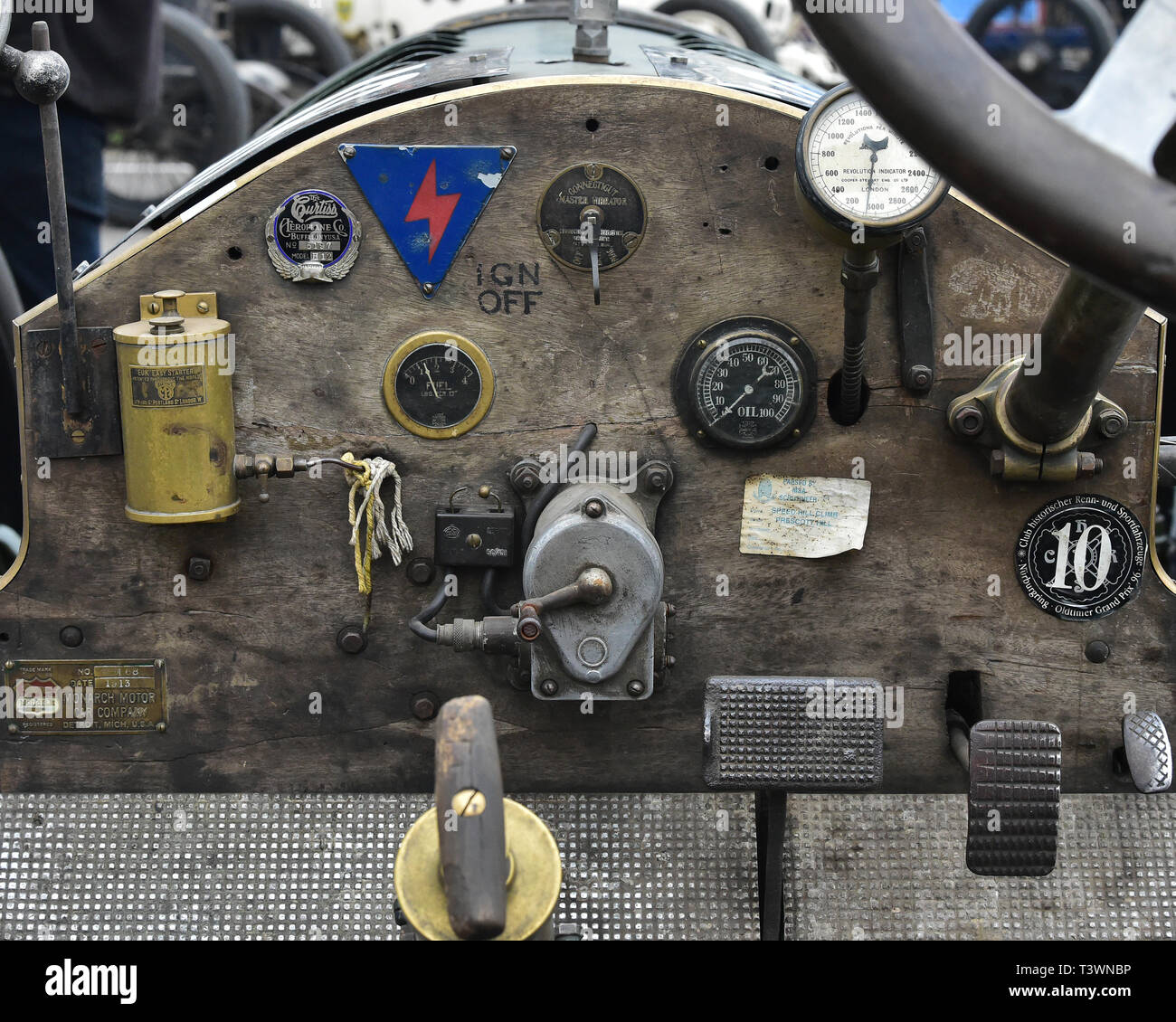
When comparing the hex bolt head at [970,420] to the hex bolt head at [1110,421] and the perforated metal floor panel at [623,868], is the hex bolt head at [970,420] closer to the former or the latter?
the hex bolt head at [1110,421]

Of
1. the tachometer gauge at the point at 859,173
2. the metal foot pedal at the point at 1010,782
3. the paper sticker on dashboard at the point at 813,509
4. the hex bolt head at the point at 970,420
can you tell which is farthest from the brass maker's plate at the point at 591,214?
the metal foot pedal at the point at 1010,782

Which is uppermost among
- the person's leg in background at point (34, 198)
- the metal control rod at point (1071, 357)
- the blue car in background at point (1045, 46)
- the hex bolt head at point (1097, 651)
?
the blue car in background at point (1045, 46)

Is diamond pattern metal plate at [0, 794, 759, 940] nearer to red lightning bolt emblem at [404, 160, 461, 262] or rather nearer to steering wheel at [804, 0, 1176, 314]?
red lightning bolt emblem at [404, 160, 461, 262]

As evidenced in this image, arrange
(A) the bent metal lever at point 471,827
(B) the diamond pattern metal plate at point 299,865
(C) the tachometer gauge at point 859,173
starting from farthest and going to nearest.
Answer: (B) the diamond pattern metal plate at point 299,865
(C) the tachometer gauge at point 859,173
(A) the bent metal lever at point 471,827

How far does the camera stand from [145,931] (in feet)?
6.23

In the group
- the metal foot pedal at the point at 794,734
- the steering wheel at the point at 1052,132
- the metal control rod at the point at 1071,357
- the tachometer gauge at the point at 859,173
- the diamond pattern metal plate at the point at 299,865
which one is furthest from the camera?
the diamond pattern metal plate at the point at 299,865

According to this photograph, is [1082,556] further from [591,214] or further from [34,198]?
[34,198]

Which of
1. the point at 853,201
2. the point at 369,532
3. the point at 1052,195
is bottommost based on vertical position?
the point at 369,532

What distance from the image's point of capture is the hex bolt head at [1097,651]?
6.52ft

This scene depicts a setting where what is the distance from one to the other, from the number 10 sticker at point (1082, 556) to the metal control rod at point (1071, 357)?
0.16 metres

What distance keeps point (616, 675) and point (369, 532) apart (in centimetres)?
43

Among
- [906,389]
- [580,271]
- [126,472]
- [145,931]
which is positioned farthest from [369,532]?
[906,389]

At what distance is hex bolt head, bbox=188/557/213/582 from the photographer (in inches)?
76.8

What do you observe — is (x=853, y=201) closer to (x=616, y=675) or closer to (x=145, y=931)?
(x=616, y=675)
